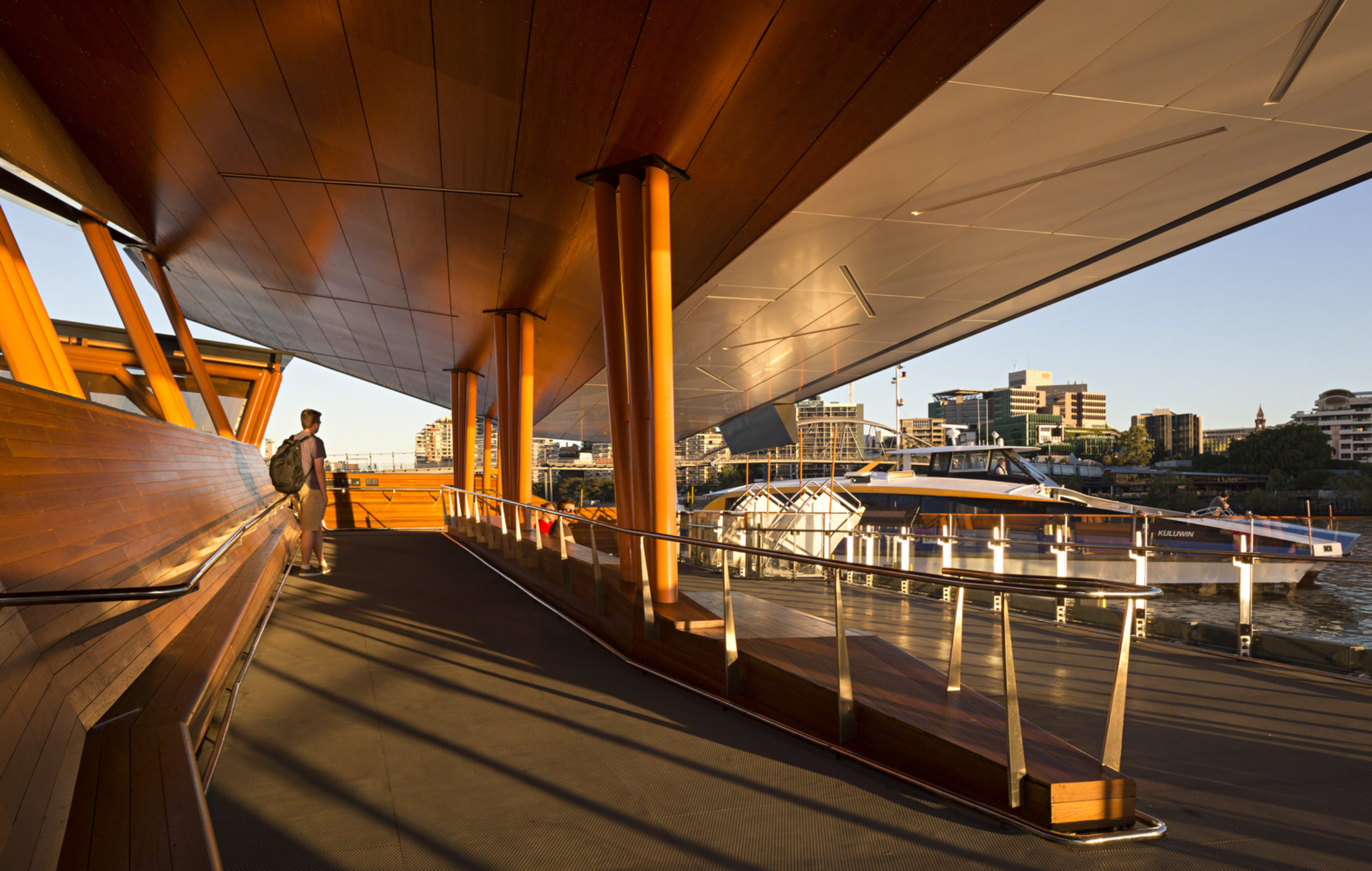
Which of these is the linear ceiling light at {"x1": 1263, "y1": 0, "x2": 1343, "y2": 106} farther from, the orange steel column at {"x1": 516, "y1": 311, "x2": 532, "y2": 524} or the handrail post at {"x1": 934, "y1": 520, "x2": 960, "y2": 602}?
the orange steel column at {"x1": 516, "y1": 311, "x2": 532, "y2": 524}

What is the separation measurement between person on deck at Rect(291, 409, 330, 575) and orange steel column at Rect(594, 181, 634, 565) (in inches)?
142

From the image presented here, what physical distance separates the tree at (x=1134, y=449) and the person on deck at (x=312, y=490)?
82.4 meters

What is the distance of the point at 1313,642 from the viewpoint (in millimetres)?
4934

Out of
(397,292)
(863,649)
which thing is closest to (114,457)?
(863,649)

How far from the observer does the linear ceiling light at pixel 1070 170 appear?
18.7 ft

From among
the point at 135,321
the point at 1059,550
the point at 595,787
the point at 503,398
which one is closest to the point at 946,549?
the point at 1059,550

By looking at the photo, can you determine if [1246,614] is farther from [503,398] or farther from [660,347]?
[503,398]

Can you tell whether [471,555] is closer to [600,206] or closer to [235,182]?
[235,182]

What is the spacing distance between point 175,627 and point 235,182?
5737 millimetres

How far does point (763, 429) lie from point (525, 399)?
1639 centimetres

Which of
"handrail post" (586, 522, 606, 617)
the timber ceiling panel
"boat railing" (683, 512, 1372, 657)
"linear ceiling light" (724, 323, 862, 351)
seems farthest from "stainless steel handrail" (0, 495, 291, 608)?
"linear ceiling light" (724, 323, 862, 351)

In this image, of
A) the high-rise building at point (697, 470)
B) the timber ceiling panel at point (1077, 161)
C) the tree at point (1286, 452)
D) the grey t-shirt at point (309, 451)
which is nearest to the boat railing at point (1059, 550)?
the timber ceiling panel at point (1077, 161)

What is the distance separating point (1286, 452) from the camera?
178 feet

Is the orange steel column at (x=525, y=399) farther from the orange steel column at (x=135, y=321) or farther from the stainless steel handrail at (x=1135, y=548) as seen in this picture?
the stainless steel handrail at (x=1135, y=548)
